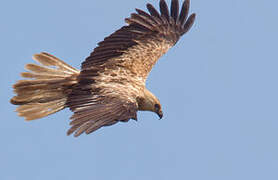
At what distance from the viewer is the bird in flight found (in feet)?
31.1

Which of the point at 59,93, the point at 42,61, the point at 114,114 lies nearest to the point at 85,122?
the point at 114,114

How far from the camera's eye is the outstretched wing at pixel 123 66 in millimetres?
9297

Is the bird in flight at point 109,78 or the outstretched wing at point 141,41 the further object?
the outstretched wing at point 141,41

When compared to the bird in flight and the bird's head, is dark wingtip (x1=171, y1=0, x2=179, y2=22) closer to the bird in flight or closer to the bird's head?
the bird in flight

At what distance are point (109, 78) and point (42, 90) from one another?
3.71ft

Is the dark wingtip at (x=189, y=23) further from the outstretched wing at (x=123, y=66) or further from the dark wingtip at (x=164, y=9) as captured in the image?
the dark wingtip at (x=164, y=9)

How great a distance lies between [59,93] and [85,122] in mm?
1778

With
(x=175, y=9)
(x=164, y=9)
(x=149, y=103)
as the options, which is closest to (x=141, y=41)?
(x=164, y=9)

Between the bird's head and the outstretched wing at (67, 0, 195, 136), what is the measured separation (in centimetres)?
19

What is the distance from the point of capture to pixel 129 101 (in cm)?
978

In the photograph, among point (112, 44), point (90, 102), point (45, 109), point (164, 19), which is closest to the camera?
point (90, 102)

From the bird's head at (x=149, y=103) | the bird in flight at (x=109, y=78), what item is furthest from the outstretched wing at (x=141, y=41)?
the bird's head at (x=149, y=103)

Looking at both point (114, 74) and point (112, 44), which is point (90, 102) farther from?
point (112, 44)

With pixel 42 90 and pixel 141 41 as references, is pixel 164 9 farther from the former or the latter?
pixel 42 90
